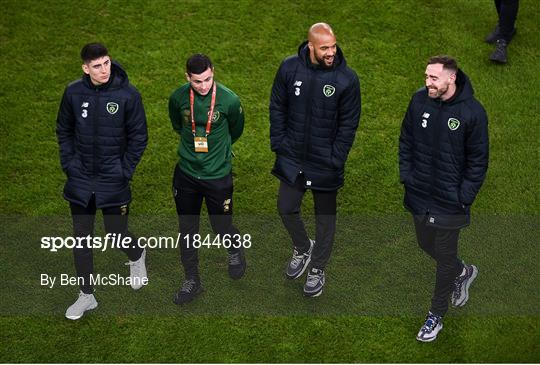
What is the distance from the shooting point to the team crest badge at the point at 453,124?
7.48m

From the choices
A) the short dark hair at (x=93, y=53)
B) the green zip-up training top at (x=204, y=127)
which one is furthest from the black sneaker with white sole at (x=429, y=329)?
the short dark hair at (x=93, y=53)

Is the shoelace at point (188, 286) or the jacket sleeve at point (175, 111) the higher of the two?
the jacket sleeve at point (175, 111)

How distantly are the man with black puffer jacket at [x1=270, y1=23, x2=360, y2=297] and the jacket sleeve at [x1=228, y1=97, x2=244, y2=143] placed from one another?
0.27 metres

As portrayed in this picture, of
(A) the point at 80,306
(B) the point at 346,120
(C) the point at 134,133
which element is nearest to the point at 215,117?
(C) the point at 134,133

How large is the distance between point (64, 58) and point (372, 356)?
215 inches

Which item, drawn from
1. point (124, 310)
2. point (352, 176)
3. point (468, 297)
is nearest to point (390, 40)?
point (352, 176)

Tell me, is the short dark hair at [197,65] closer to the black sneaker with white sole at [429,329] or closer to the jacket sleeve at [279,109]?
the jacket sleeve at [279,109]

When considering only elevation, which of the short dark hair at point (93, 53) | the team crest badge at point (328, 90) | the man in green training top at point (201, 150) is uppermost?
the short dark hair at point (93, 53)

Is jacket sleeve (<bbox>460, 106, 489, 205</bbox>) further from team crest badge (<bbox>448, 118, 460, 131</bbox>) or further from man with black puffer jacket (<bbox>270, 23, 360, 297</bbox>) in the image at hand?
man with black puffer jacket (<bbox>270, 23, 360, 297</bbox>)

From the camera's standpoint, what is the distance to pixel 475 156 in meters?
7.56

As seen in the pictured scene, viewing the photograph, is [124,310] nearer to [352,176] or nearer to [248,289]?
[248,289]

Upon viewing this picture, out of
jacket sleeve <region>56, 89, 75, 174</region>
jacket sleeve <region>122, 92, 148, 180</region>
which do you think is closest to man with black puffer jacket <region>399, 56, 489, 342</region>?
jacket sleeve <region>122, 92, 148, 180</region>

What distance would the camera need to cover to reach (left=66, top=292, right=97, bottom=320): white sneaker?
27.9ft

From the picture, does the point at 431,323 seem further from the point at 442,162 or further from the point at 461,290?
the point at 442,162
